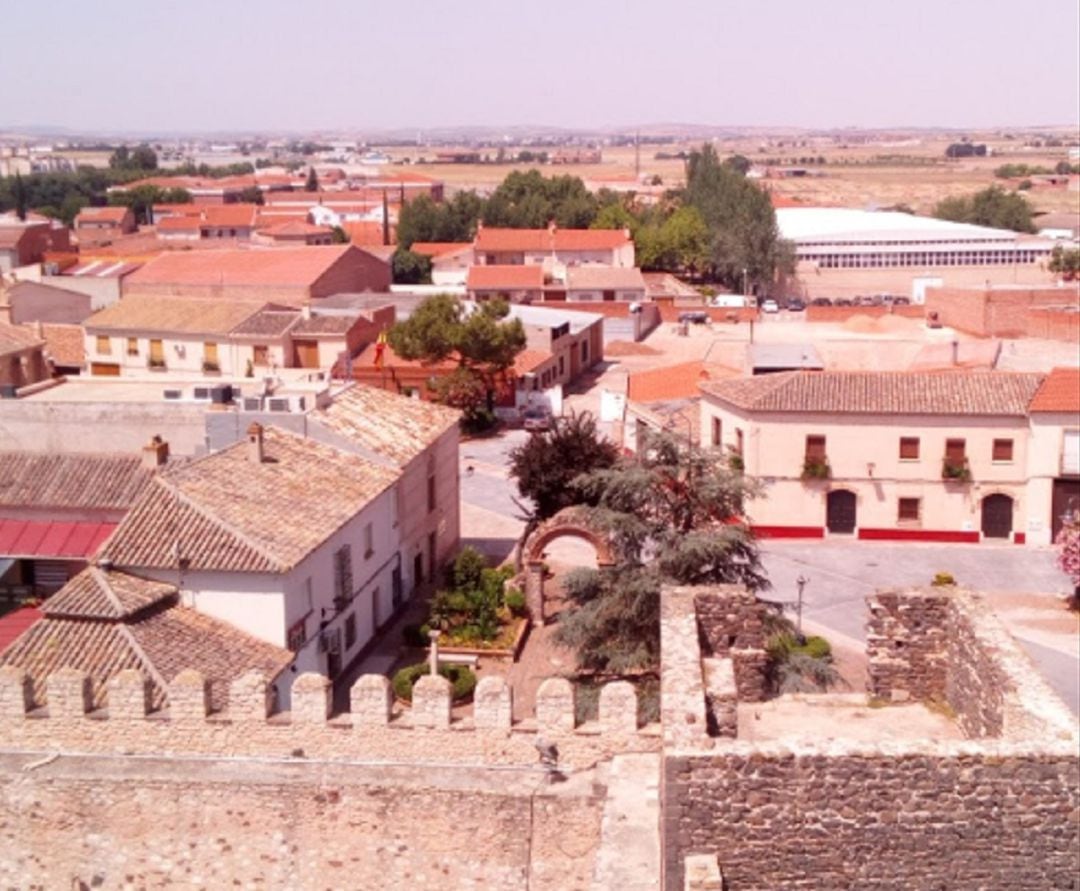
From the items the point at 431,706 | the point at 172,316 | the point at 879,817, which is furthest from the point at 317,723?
the point at 172,316

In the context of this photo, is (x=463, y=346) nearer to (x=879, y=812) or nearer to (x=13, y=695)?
(x=13, y=695)

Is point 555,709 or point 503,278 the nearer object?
point 555,709

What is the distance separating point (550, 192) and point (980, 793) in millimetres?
101039

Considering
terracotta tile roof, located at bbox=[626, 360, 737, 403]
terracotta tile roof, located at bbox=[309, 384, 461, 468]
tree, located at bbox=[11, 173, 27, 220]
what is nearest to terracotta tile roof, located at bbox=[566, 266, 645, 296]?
terracotta tile roof, located at bbox=[626, 360, 737, 403]

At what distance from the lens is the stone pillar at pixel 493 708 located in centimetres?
1426

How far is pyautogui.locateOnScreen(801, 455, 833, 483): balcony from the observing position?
35.8m

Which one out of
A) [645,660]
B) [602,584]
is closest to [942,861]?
[645,660]

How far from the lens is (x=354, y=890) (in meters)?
14.0

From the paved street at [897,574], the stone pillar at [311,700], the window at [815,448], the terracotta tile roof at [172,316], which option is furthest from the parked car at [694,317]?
the stone pillar at [311,700]

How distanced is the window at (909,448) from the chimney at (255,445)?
17870 millimetres

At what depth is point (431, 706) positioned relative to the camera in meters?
14.4

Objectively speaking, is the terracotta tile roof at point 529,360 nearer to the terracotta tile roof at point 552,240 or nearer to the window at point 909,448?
the window at point 909,448

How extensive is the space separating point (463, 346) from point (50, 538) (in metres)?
24.7

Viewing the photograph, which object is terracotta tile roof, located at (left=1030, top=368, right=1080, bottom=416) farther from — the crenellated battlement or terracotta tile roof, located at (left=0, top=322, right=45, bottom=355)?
terracotta tile roof, located at (left=0, top=322, right=45, bottom=355)
